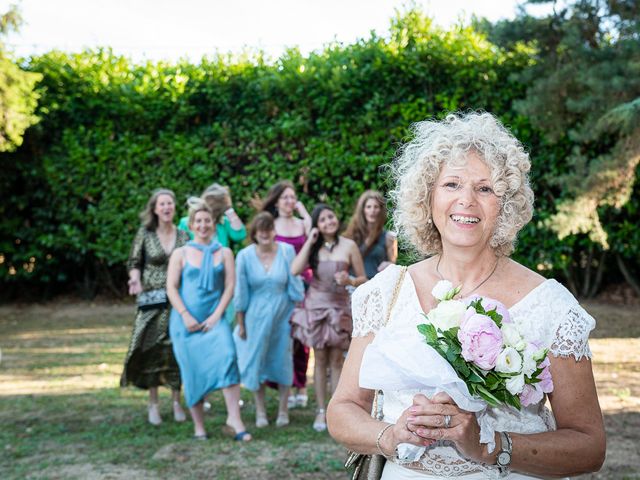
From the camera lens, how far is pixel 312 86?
13883mm

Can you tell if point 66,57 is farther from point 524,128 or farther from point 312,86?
point 524,128

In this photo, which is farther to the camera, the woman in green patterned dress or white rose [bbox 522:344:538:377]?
the woman in green patterned dress

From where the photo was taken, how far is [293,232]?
8.61m

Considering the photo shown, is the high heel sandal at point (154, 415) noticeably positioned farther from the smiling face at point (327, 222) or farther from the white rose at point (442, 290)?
the white rose at point (442, 290)

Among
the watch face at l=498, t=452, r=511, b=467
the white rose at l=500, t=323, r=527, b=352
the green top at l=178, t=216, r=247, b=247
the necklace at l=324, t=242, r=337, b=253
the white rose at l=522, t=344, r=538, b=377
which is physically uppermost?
the green top at l=178, t=216, r=247, b=247

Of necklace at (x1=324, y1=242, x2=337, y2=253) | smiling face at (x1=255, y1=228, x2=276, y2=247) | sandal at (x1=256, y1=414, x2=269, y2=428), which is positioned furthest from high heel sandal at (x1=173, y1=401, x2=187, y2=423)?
necklace at (x1=324, y1=242, x2=337, y2=253)

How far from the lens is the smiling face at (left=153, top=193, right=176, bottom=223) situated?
811 cm

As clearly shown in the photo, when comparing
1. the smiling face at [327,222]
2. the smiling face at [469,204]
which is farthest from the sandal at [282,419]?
the smiling face at [469,204]

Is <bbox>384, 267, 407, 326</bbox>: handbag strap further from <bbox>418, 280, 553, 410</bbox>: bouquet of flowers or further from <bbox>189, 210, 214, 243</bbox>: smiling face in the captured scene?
<bbox>189, 210, 214, 243</bbox>: smiling face

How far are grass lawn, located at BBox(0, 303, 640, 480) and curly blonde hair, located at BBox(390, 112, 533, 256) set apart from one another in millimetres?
3403

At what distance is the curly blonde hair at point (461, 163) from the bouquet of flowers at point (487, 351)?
1.65 ft

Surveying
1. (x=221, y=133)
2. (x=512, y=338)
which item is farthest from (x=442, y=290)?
(x=221, y=133)

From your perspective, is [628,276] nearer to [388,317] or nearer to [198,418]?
[198,418]

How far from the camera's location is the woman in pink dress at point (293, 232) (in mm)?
8367
